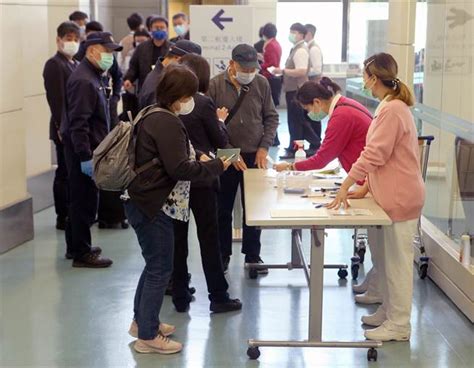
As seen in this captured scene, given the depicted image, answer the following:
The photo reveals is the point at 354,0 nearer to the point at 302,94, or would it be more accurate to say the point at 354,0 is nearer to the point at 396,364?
the point at 302,94

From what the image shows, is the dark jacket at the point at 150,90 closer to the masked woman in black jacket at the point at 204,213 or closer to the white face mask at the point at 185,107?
the masked woman in black jacket at the point at 204,213

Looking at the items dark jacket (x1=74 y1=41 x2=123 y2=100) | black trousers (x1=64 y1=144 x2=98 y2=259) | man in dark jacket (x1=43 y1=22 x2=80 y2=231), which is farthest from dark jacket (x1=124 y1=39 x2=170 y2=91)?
black trousers (x1=64 y1=144 x2=98 y2=259)

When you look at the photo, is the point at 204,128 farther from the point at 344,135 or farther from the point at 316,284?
the point at 316,284

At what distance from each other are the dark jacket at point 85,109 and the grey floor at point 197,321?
3.05ft

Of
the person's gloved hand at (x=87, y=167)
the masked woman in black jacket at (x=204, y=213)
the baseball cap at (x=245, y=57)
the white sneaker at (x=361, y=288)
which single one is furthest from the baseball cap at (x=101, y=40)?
the white sneaker at (x=361, y=288)

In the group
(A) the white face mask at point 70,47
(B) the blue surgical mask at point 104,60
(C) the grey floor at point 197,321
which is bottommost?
(C) the grey floor at point 197,321

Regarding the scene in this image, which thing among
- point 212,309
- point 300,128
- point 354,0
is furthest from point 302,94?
point 300,128

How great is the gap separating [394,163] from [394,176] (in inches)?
2.7

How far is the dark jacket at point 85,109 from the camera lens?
5613mm

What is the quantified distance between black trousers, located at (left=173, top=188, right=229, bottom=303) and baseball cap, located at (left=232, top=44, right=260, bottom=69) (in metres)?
0.95

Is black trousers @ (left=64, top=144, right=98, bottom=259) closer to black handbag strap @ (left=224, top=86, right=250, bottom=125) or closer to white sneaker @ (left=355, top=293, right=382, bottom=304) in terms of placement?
black handbag strap @ (left=224, top=86, right=250, bottom=125)

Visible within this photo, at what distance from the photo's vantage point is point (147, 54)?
7.96 m

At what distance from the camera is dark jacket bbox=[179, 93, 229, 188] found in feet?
15.5

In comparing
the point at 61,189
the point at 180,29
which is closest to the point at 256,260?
the point at 61,189
